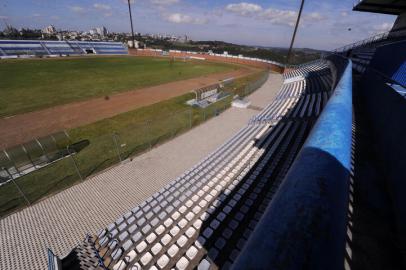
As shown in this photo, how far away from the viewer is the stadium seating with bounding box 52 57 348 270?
203 inches

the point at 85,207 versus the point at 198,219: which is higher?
the point at 198,219

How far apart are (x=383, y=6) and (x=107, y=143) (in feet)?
112

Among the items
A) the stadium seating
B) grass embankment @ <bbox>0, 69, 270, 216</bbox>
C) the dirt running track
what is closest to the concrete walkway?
grass embankment @ <bbox>0, 69, 270, 216</bbox>

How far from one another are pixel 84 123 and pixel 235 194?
47.7ft

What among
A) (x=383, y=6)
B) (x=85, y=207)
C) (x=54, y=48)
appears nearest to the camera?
(x=85, y=207)

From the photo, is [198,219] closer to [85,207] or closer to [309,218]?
[85,207]

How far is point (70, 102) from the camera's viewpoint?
20.0m

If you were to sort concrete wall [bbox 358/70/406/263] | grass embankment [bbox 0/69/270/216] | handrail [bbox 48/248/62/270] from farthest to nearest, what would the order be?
grass embankment [bbox 0/69/270/216] → handrail [bbox 48/248/62/270] → concrete wall [bbox 358/70/406/263]

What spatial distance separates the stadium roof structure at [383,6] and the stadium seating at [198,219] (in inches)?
946

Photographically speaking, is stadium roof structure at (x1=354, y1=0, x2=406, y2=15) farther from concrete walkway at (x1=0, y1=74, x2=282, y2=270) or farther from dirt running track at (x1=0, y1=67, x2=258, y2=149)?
concrete walkway at (x1=0, y1=74, x2=282, y2=270)

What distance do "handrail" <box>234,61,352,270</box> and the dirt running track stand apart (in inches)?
684

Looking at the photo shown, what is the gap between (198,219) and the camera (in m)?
6.25

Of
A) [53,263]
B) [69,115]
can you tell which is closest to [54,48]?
[69,115]

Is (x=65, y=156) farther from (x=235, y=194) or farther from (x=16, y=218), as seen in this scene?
(x=235, y=194)
